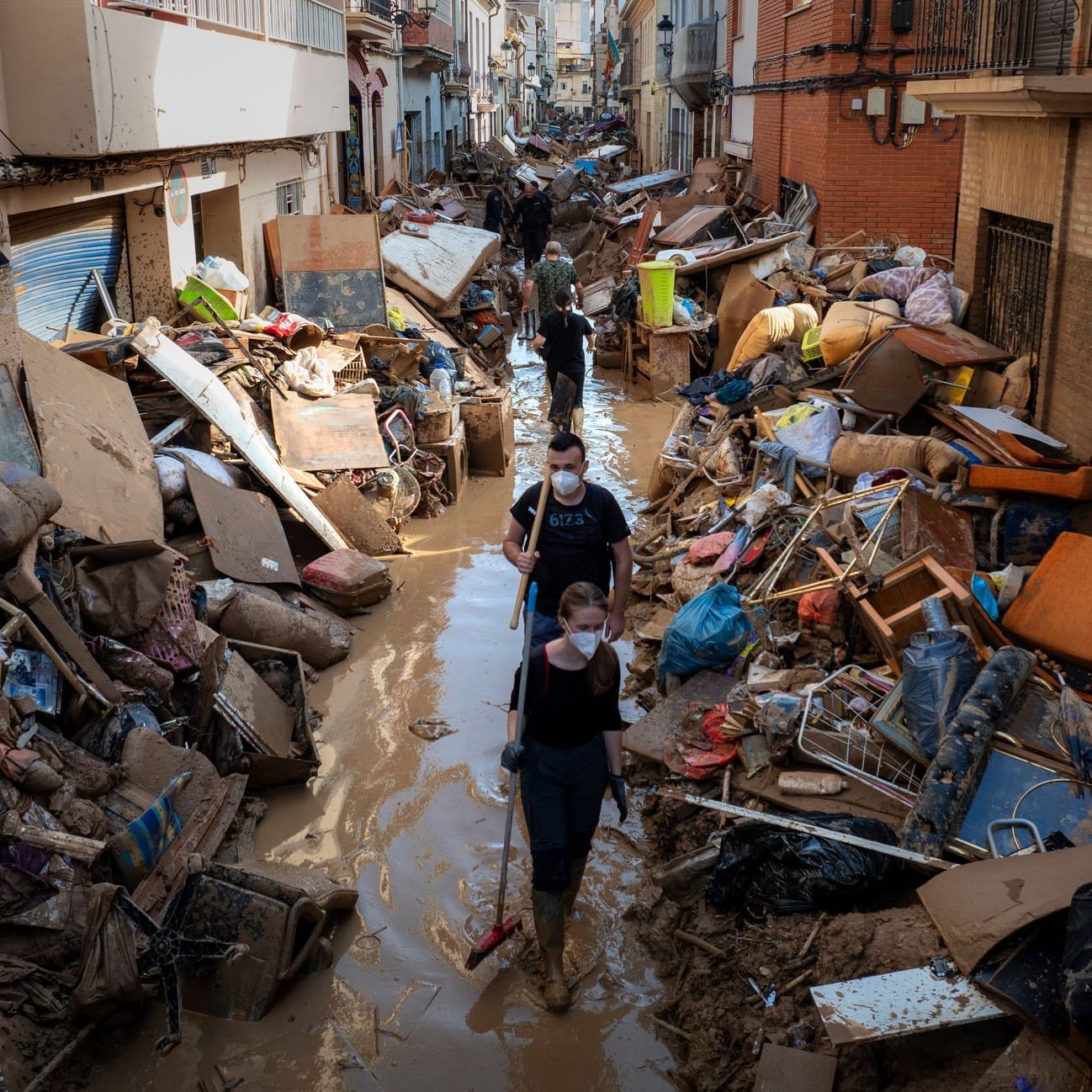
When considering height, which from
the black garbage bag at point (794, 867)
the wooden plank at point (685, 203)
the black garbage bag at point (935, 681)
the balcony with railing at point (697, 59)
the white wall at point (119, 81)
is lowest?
the black garbage bag at point (794, 867)

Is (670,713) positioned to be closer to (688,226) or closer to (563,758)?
(563,758)

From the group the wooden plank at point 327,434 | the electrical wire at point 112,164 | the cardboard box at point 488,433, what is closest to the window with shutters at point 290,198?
the electrical wire at point 112,164

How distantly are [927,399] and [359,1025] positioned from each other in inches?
258

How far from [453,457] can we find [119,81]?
4.19 meters

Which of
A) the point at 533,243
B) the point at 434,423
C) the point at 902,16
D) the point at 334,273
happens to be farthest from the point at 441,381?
the point at 533,243

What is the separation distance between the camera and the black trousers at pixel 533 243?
71.9ft

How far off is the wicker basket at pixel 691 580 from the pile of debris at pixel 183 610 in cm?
219

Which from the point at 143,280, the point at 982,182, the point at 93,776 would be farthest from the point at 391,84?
the point at 93,776

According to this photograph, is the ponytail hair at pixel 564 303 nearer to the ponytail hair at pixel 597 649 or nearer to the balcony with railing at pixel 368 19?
the ponytail hair at pixel 597 649

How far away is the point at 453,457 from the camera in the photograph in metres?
10.9

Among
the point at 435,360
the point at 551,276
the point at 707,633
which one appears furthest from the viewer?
the point at 551,276

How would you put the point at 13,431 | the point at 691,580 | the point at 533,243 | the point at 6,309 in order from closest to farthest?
1. the point at 13,431
2. the point at 6,309
3. the point at 691,580
4. the point at 533,243

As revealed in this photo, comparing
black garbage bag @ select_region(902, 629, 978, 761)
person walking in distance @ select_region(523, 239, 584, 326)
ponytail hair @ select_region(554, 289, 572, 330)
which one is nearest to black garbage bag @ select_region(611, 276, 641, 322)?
person walking in distance @ select_region(523, 239, 584, 326)

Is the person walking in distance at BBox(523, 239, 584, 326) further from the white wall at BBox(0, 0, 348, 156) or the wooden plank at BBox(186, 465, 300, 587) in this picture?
the wooden plank at BBox(186, 465, 300, 587)
